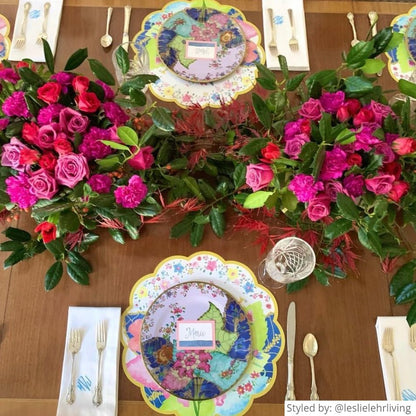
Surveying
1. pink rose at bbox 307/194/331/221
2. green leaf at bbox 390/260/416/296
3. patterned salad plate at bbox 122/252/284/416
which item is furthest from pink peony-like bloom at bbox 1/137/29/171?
green leaf at bbox 390/260/416/296

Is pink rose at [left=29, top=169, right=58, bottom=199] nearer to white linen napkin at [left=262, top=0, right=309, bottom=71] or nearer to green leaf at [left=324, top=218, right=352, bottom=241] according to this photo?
green leaf at [left=324, top=218, right=352, bottom=241]


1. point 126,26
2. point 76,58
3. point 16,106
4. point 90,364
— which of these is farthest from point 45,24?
point 90,364

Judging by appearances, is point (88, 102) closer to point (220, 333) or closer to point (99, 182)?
point (99, 182)

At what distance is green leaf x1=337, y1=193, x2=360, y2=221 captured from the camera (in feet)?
2.60

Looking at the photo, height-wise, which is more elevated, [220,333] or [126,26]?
[126,26]

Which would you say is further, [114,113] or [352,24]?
[352,24]

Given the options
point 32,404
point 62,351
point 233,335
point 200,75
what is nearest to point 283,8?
point 200,75

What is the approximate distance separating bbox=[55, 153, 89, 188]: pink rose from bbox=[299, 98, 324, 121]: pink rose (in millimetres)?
466

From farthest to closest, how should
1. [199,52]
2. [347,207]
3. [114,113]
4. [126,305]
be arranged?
[199,52] → [126,305] → [114,113] → [347,207]

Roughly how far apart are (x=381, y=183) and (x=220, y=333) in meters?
0.48

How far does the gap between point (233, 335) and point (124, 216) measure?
1.21 ft

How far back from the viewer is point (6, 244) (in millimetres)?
982

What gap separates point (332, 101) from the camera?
0.89 metres

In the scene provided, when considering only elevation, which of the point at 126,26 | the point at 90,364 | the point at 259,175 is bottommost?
the point at 90,364
